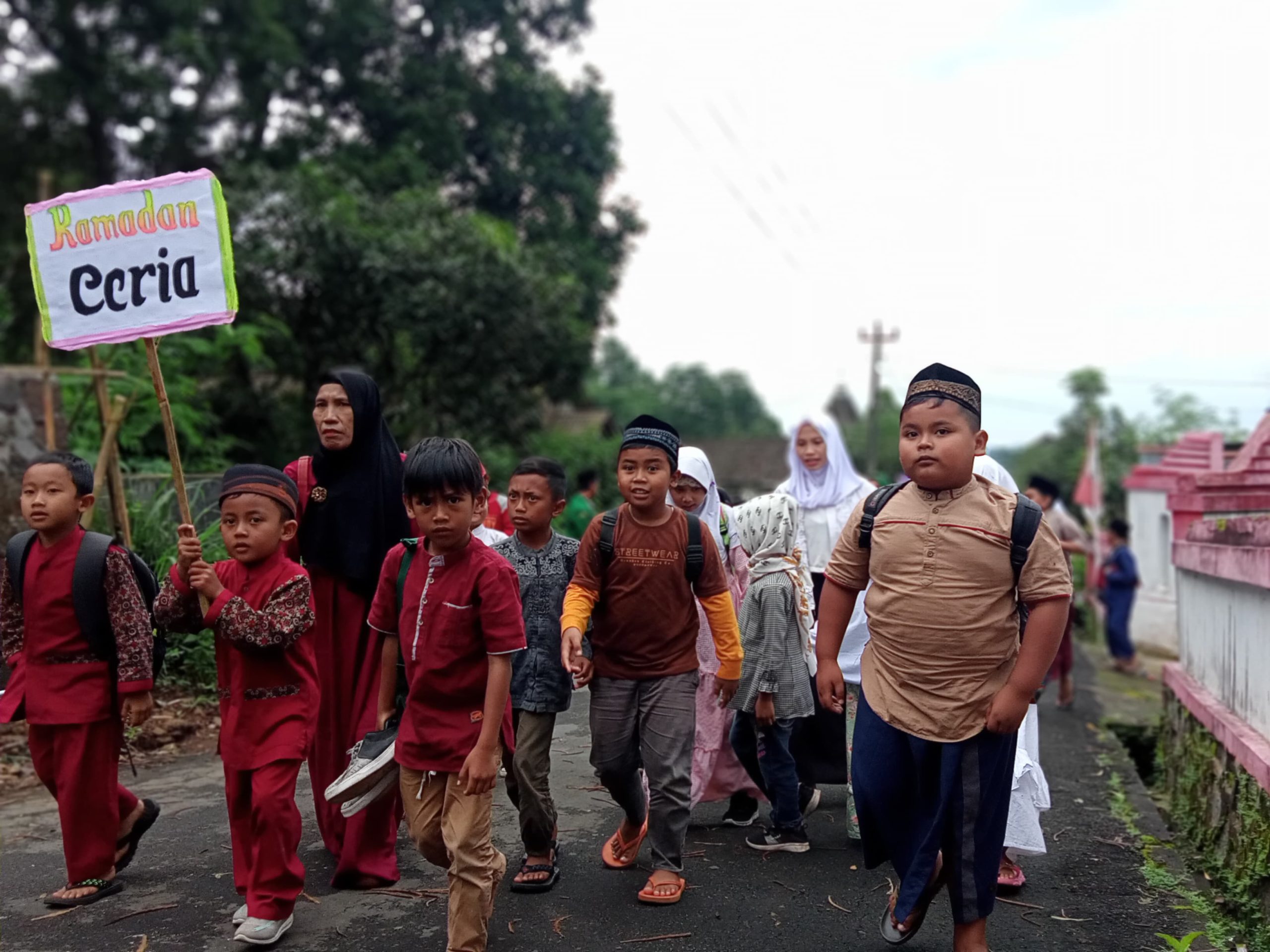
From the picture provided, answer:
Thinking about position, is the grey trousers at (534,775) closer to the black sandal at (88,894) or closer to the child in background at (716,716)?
the child in background at (716,716)

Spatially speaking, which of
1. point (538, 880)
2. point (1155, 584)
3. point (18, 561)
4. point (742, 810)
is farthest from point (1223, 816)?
point (1155, 584)

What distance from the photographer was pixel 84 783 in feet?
13.9

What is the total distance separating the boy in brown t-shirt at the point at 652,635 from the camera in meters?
4.38

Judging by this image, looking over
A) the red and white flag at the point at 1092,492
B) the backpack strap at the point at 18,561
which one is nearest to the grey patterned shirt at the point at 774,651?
the backpack strap at the point at 18,561

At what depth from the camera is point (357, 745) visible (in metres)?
4.00

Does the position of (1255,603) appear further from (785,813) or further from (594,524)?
(594,524)

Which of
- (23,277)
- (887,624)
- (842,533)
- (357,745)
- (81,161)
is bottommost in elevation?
(357,745)

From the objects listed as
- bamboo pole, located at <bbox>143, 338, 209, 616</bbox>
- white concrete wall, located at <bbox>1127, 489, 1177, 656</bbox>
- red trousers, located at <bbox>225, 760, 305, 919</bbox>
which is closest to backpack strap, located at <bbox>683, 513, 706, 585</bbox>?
red trousers, located at <bbox>225, 760, 305, 919</bbox>

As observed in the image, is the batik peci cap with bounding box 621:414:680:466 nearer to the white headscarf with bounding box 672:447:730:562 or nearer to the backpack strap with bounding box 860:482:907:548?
the white headscarf with bounding box 672:447:730:562

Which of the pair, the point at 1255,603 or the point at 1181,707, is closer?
the point at 1255,603

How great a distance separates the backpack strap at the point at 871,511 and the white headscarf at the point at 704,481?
4.41 ft

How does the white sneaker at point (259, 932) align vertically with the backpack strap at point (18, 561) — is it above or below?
below

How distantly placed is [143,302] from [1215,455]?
9.56 metres

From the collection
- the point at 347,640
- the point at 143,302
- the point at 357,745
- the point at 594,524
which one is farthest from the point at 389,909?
the point at 143,302
